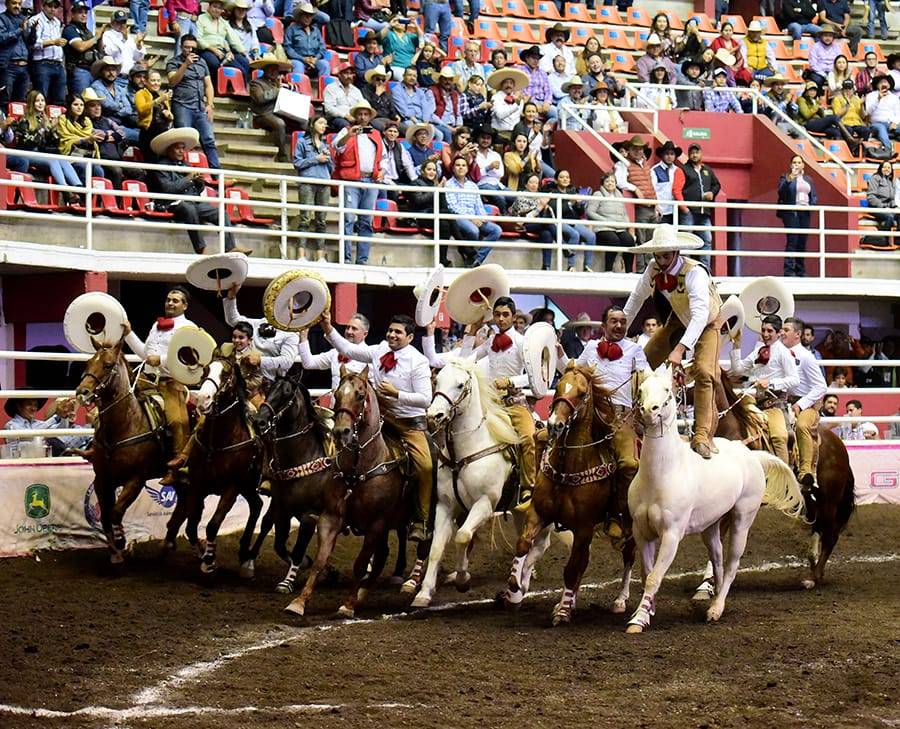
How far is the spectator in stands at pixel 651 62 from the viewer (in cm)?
2492

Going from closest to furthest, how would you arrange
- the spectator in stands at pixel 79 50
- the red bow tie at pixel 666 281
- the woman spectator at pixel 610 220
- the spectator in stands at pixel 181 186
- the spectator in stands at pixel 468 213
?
the red bow tie at pixel 666 281, the spectator in stands at pixel 181 186, the spectator in stands at pixel 79 50, the spectator in stands at pixel 468 213, the woman spectator at pixel 610 220

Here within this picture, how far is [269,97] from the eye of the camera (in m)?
20.1

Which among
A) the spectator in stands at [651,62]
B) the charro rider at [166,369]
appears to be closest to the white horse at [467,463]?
the charro rider at [166,369]

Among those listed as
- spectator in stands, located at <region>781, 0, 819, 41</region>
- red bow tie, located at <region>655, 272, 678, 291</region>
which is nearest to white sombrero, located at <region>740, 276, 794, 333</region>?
red bow tie, located at <region>655, 272, 678, 291</region>

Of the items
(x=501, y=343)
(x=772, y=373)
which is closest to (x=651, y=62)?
(x=772, y=373)

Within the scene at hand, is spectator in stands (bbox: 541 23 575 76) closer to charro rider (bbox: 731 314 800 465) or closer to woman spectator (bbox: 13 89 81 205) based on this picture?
woman spectator (bbox: 13 89 81 205)

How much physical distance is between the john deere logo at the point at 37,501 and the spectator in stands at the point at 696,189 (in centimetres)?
→ 1022

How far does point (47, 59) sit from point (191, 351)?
6040 mm

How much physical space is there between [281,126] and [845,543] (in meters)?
8.82

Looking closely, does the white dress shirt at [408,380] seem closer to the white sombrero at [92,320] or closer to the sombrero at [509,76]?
the white sombrero at [92,320]

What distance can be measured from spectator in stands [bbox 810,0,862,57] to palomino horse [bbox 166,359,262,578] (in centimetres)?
1917

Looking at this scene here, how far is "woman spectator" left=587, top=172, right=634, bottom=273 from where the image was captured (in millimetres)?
20250

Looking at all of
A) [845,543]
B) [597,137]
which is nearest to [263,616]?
[845,543]

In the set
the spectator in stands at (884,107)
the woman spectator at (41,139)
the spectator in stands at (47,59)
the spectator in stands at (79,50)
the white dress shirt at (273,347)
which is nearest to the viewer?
the white dress shirt at (273,347)
